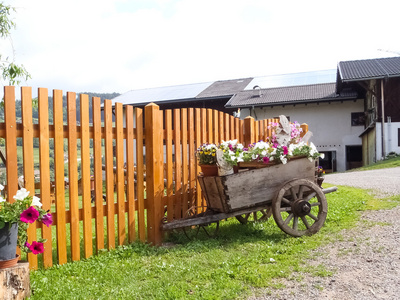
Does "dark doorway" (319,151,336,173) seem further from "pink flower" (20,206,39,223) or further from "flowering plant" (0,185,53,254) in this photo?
"pink flower" (20,206,39,223)

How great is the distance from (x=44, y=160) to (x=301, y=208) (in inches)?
126

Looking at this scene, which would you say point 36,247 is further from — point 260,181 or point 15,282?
point 260,181

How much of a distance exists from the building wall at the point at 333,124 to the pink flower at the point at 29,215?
2397 centimetres

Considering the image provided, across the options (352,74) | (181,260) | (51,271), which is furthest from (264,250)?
(352,74)

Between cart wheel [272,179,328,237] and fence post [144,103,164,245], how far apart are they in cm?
149

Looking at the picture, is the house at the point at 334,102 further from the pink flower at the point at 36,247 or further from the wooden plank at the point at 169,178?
the pink flower at the point at 36,247

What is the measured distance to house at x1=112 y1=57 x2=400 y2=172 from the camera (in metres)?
20.4

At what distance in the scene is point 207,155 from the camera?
17.2ft

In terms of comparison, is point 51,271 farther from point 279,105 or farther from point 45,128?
point 279,105

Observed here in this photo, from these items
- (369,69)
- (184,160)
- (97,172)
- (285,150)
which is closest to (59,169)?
(97,172)

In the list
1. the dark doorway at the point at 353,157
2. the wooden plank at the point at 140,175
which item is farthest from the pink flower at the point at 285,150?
the dark doorway at the point at 353,157

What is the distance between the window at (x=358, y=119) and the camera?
2533cm

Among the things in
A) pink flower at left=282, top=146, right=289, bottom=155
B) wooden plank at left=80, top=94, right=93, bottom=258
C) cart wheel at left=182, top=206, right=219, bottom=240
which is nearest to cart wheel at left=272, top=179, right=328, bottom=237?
pink flower at left=282, top=146, right=289, bottom=155

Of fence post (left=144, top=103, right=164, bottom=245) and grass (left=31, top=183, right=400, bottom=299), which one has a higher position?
fence post (left=144, top=103, right=164, bottom=245)
